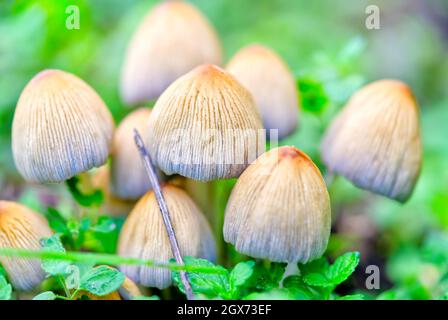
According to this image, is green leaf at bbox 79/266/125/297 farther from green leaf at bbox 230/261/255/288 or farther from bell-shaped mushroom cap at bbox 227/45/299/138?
bell-shaped mushroom cap at bbox 227/45/299/138

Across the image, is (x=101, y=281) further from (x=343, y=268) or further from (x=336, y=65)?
(x=336, y=65)

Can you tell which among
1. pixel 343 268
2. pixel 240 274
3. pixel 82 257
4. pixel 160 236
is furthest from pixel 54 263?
pixel 343 268

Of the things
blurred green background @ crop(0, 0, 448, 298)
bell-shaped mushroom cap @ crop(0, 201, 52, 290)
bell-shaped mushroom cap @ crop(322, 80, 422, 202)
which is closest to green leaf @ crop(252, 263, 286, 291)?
blurred green background @ crop(0, 0, 448, 298)

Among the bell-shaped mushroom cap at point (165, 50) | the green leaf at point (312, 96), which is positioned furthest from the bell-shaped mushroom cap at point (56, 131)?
the green leaf at point (312, 96)

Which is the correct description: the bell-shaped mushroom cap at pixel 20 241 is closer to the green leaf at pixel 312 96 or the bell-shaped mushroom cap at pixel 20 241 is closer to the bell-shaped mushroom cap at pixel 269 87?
the bell-shaped mushroom cap at pixel 269 87

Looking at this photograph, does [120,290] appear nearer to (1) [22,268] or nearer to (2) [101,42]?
(1) [22,268]

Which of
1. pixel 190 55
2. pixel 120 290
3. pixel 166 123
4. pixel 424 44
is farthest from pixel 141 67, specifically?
pixel 424 44
